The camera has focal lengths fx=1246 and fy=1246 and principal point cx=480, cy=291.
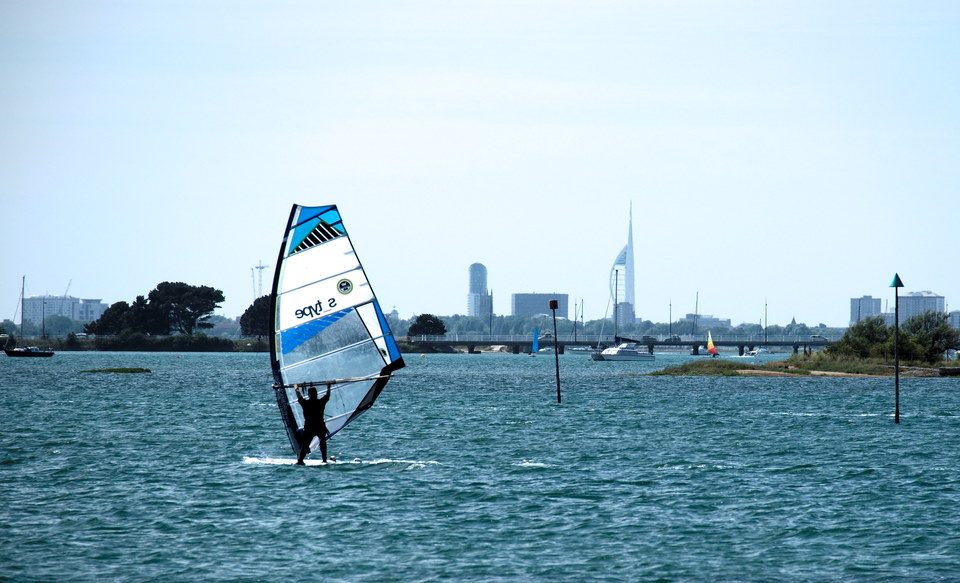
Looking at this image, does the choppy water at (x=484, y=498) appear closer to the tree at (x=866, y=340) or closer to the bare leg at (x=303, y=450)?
the bare leg at (x=303, y=450)

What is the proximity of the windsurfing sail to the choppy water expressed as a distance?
10.4 ft

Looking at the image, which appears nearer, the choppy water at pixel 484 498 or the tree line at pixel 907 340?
the choppy water at pixel 484 498

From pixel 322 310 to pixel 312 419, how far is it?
3232 millimetres

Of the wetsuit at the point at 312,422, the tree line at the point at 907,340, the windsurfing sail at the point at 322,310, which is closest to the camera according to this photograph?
the windsurfing sail at the point at 322,310

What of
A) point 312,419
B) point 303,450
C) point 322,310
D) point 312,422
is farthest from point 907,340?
point 322,310

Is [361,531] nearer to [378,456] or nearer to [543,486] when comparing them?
[543,486]

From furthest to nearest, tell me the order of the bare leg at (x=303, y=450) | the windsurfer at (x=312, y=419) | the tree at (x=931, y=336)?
1. the tree at (x=931, y=336)
2. the bare leg at (x=303, y=450)
3. the windsurfer at (x=312, y=419)

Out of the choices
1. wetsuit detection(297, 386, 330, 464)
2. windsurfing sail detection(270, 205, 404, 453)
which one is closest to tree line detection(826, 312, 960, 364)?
wetsuit detection(297, 386, 330, 464)

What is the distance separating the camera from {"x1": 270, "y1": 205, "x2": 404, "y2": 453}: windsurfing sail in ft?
108

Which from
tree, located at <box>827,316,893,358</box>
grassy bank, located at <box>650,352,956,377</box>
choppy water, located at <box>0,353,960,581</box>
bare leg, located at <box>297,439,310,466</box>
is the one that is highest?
tree, located at <box>827,316,893,358</box>

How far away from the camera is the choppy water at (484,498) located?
2338 centimetres

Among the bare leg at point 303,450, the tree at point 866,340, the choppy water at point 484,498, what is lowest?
the choppy water at point 484,498

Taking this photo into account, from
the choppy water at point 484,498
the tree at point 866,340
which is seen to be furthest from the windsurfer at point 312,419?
the tree at point 866,340

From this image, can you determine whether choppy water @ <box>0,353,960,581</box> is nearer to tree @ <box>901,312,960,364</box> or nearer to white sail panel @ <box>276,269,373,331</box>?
white sail panel @ <box>276,269,373,331</box>
